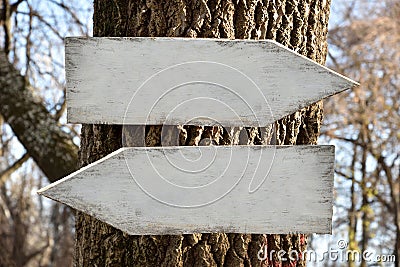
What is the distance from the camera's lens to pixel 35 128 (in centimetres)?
315

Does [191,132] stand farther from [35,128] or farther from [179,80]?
[35,128]

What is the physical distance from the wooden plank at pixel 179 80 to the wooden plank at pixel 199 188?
7 cm

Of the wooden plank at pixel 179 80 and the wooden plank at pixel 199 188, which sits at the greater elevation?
the wooden plank at pixel 179 80

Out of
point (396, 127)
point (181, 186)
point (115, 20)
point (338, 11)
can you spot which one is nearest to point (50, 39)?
point (338, 11)

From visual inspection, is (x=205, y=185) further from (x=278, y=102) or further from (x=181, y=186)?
(x=278, y=102)

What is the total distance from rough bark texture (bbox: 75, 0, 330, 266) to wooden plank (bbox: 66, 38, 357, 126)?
0.09m

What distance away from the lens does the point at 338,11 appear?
491cm

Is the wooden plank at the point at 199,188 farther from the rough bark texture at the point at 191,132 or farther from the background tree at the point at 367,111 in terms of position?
the background tree at the point at 367,111

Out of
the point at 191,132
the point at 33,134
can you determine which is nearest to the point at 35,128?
the point at 33,134

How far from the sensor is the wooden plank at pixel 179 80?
126cm

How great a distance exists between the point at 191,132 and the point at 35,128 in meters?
1.96

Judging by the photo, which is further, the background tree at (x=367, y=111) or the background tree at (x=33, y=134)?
the background tree at (x=367, y=111)

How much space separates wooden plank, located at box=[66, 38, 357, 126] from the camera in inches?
49.6

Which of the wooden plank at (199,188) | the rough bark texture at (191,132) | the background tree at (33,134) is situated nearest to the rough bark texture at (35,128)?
the background tree at (33,134)
